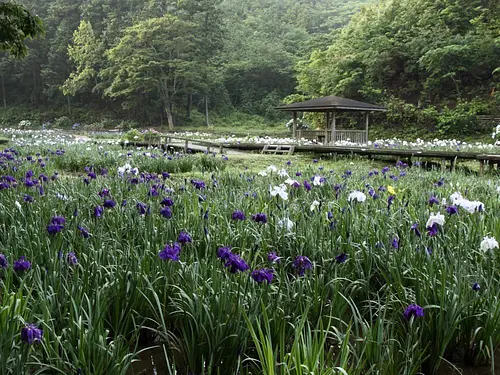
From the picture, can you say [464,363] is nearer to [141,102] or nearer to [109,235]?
[109,235]

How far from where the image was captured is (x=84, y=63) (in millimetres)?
43312

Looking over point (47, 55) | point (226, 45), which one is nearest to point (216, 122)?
point (226, 45)

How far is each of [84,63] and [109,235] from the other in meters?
44.8

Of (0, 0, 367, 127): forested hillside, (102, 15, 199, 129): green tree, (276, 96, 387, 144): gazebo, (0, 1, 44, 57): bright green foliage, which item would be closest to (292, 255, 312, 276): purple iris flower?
(0, 1, 44, 57): bright green foliage

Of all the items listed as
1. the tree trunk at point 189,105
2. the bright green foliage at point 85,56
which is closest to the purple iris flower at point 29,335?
the bright green foliage at point 85,56

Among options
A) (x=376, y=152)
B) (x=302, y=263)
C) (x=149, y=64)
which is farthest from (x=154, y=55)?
(x=302, y=263)

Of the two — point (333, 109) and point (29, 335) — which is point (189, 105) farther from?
point (29, 335)

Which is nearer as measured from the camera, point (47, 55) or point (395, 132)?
point (395, 132)

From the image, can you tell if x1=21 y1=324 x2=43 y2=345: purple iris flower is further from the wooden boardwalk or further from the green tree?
the green tree

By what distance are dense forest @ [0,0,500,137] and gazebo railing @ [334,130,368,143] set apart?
473 centimetres

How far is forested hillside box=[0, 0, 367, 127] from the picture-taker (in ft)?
120

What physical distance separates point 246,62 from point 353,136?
2853 cm

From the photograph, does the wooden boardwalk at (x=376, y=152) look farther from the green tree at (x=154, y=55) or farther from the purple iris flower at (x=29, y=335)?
the green tree at (x=154, y=55)

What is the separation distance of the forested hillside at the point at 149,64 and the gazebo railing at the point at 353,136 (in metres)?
19.1
